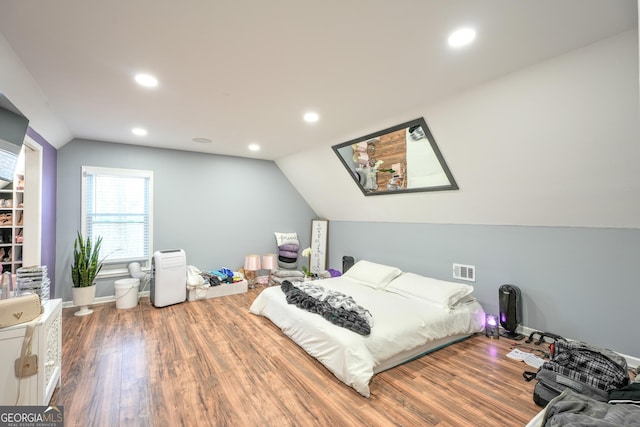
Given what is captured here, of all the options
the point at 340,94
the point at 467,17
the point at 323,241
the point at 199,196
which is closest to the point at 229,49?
the point at 340,94

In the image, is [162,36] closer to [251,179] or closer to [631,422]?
[631,422]

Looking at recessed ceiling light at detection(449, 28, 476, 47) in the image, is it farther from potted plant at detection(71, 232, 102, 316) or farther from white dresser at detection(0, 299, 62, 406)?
potted plant at detection(71, 232, 102, 316)

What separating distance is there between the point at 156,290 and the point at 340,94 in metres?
3.71

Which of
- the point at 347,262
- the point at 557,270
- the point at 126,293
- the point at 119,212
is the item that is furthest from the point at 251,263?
the point at 557,270

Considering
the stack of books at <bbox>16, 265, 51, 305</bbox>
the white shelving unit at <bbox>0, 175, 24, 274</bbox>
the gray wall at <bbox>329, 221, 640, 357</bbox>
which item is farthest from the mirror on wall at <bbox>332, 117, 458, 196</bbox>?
the white shelving unit at <bbox>0, 175, 24, 274</bbox>

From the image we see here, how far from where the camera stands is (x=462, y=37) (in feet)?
5.74

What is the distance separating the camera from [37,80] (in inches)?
92.0

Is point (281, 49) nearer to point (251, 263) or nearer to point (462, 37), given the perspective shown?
point (462, 37)

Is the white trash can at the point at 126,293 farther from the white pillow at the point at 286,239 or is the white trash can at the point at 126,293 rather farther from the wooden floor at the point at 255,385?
the white pillow at the point at 286,239

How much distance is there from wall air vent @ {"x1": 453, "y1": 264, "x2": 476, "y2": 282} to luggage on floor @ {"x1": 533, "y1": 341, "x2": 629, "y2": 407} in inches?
57.5

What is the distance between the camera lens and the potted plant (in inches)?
150

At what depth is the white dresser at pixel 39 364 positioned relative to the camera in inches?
65.2

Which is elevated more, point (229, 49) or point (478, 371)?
point (229, 49)

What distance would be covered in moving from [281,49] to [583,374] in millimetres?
3177
